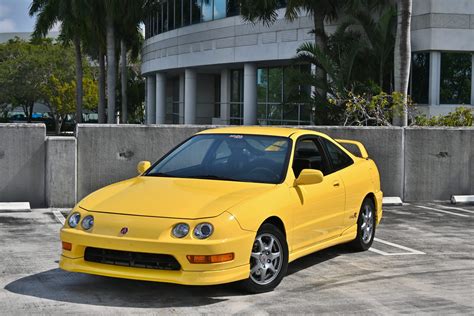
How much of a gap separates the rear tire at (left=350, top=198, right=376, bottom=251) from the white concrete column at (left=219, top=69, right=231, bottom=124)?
29945 millimetres

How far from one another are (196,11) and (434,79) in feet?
53.6

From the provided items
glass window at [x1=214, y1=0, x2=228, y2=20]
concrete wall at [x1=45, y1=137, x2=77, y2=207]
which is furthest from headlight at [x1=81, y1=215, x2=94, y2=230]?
glass window at [x1=214, y1=0, x2=228, y2=20]

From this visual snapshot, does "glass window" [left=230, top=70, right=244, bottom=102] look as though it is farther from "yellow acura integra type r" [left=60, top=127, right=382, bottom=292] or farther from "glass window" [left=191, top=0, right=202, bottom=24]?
"yellow acura integra type r" [left=60, top=127, right=382, bottom=292]

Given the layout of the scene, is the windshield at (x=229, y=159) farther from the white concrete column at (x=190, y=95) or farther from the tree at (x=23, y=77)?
the tree at (x=23, y=77)

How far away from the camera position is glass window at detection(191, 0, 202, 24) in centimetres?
3666

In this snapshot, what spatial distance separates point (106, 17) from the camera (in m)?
38.5

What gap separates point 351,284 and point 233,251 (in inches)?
61.4

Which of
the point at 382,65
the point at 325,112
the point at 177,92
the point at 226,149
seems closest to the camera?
the point at 226,149

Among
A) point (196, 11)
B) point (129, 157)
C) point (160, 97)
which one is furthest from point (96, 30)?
point (129, 157)

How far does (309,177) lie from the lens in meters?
7.07

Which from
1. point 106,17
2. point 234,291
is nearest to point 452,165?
point 234,291

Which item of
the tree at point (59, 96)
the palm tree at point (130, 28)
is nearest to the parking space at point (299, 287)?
the palm tree at point (130, 28)

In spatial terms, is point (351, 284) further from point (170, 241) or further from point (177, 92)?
point (177, 92)

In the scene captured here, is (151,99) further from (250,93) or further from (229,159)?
(229,159)
